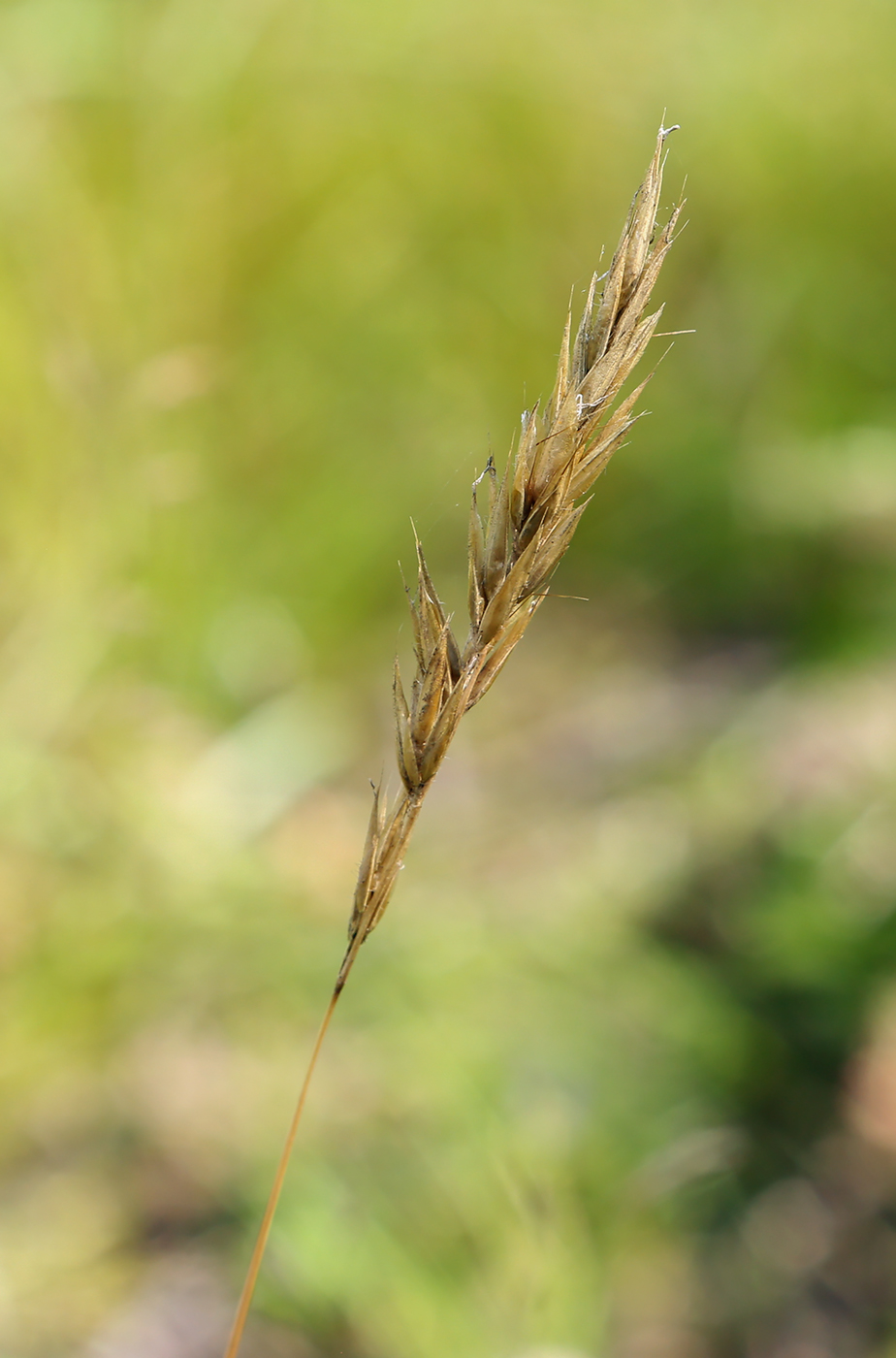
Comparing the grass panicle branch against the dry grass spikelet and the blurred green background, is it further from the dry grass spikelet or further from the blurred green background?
the blurred green background

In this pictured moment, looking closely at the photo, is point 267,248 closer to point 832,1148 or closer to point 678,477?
point 678,477

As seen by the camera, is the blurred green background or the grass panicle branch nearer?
the grass panicle branch

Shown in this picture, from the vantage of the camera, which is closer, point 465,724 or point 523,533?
point 523,533

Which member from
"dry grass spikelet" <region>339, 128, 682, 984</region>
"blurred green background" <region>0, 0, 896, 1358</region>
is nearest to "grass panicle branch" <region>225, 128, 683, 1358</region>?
"dry grass spikelet" <region>339, 128, 682, 984</region>

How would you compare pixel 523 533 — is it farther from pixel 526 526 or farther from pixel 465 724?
pixel 465 724

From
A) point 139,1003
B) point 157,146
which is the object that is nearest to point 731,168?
point 157,146

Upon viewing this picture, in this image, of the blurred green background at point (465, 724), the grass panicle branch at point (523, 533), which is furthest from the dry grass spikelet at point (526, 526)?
the blurred green background at point (465, 724)

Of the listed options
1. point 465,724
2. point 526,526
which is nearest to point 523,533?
point 526,526
